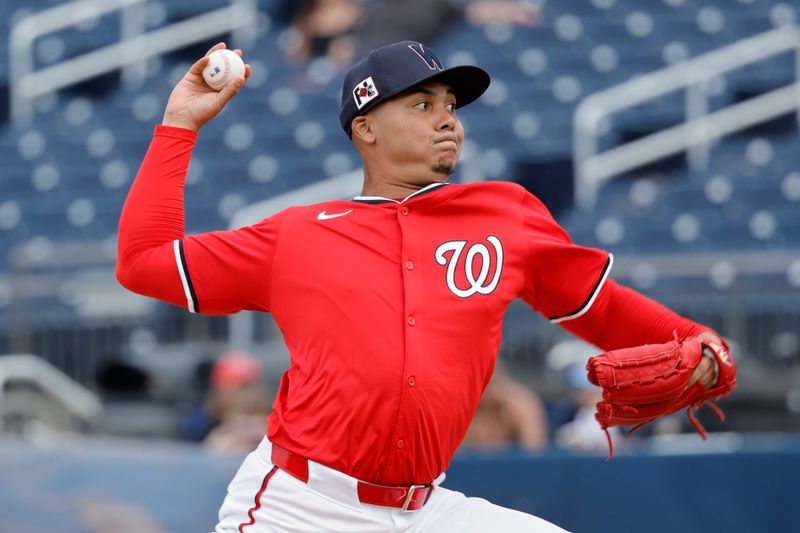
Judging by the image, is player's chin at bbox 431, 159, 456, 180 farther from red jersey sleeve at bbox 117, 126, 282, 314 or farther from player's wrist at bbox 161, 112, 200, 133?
player's wrist at bbox 161, 112, 200, 133

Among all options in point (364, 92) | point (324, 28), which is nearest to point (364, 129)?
point (364, 92)

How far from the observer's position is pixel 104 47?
498 inches

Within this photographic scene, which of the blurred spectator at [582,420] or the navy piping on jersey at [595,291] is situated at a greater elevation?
the navy piping on jersey at [595,291]

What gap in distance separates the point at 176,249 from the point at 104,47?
10.2 meters

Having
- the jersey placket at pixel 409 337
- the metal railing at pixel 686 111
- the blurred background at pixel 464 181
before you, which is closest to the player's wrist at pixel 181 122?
the jersey placket at pixel 409 337

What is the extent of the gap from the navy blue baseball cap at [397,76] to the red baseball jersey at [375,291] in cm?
25

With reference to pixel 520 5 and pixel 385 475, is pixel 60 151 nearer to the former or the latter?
pixel 520 5

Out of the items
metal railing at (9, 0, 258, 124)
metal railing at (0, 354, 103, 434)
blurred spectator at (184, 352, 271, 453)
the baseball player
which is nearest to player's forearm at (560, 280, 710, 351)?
the baseball player

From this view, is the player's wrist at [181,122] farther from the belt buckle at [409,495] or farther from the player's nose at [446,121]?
the belt buckle at [409,495]

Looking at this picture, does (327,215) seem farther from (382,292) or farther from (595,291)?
(595,291)

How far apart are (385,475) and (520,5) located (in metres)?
9.80

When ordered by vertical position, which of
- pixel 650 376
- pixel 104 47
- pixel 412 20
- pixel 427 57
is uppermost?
pixel 412 20

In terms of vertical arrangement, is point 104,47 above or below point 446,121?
above

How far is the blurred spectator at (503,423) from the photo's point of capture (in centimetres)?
644
